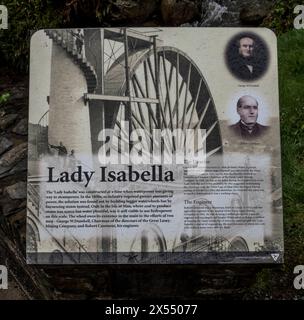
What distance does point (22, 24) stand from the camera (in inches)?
222

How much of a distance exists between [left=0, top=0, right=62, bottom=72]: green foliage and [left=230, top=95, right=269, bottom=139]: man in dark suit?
239 centimetres

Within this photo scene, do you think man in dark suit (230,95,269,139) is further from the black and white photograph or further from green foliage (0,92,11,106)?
green foliage (0,92,11,106)

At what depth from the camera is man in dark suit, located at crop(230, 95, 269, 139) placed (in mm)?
3980

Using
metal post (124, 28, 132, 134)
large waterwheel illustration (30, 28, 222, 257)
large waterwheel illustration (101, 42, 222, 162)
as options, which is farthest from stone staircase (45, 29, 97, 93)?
metal post (124, 28, 132, 134)

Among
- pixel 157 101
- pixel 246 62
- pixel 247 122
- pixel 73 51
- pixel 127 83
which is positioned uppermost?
pixel 73 51

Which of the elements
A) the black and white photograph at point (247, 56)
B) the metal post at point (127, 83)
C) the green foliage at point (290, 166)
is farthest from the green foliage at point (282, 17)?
the metal post at point (127, 83)

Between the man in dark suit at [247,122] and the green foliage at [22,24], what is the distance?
7.85 ft

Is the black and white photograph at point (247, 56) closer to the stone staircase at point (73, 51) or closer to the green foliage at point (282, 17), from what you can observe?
the stone staircase at point (73, 51)

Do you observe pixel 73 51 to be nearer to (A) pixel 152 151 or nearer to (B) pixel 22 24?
(A) pixel 152 151

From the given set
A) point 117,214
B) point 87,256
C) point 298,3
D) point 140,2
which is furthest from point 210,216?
point 298,3

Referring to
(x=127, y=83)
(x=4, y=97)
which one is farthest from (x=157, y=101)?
(x=4, y=97)

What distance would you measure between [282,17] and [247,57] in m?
2.21

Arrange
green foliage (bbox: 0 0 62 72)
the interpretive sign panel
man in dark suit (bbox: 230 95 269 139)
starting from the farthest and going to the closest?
green foliage (bbox: 0 0 62 72) < man in dark suit (bbox: 230 95 269 139) < the interpretive sign panel

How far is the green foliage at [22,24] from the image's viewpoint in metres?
5.57
